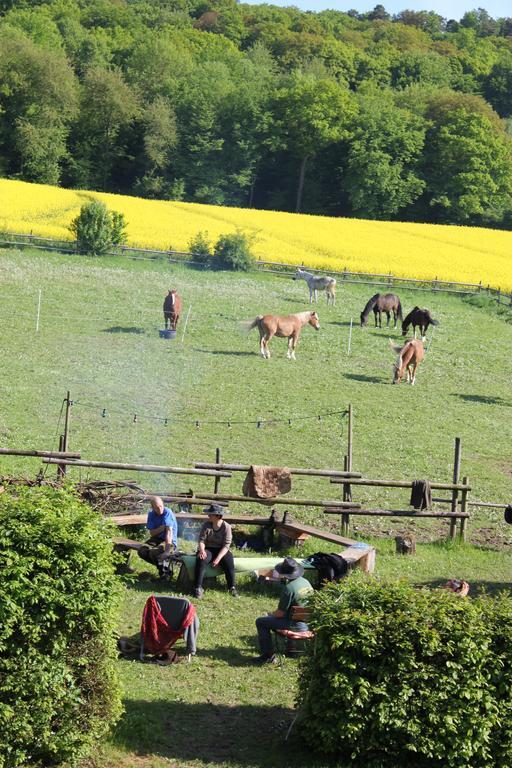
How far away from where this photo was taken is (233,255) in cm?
4375

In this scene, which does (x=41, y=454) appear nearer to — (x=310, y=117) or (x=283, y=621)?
(x=283, y=621)

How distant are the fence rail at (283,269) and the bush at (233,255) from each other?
36.9 inches

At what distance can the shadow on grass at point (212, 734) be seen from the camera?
8.45 meters

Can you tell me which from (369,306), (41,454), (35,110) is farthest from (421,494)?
(35,110)

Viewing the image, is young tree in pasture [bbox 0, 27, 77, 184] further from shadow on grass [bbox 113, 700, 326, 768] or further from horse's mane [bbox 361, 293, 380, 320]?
shadow on grass [bbox 113, 700, 326, 768]

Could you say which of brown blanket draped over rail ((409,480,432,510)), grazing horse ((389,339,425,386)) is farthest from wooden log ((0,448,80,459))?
grazing horse ((389,339,425,386))

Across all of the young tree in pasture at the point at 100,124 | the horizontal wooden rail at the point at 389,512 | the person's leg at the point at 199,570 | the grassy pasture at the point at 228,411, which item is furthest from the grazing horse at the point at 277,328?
the young tree in pasture at the point at 100,124

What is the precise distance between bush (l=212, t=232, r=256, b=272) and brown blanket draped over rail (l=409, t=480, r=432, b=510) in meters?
29.6

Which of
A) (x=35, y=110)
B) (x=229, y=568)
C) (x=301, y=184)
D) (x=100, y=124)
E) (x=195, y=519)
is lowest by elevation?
(x=229, y=568)

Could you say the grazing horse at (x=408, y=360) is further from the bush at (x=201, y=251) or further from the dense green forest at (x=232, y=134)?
the dense green forest at (x=232, y=134)

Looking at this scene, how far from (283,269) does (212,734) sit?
124 feet

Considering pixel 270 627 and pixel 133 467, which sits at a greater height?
pixel 133 467

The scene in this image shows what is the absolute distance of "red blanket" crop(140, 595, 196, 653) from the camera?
10.2m

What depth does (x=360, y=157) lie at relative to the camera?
260 feet
